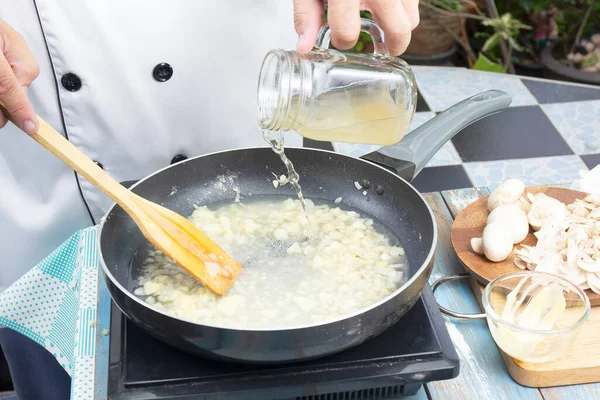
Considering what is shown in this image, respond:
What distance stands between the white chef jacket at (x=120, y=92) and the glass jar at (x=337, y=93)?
44cm

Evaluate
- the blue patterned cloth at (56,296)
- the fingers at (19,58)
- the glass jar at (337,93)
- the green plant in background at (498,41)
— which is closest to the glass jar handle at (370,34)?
the glass jar at (337,93)

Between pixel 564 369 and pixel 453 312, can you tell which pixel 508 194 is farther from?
pixel 564 369

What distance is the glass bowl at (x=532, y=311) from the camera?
106 centimetres

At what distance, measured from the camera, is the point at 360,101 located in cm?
113

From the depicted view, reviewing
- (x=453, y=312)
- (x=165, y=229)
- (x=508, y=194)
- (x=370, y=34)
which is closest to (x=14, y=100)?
(x=165, y=229)

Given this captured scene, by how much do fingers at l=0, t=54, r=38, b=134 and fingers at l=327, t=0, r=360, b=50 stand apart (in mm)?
475

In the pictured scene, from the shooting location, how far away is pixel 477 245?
1277 mm

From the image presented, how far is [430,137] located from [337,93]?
388mm

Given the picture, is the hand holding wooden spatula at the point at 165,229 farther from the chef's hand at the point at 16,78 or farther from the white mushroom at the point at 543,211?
the white mushroom at the point at 543,211

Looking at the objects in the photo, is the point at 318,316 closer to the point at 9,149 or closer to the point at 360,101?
the point at 360,101

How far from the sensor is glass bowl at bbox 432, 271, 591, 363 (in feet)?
3.49

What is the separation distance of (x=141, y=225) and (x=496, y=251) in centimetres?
61

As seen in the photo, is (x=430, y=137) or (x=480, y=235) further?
(x=430, y=137)

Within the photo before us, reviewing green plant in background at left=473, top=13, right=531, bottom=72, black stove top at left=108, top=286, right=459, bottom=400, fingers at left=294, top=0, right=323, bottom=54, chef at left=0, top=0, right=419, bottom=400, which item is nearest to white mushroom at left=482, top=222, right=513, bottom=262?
black stove top at left=108, top=286, right=459, bottom=400
